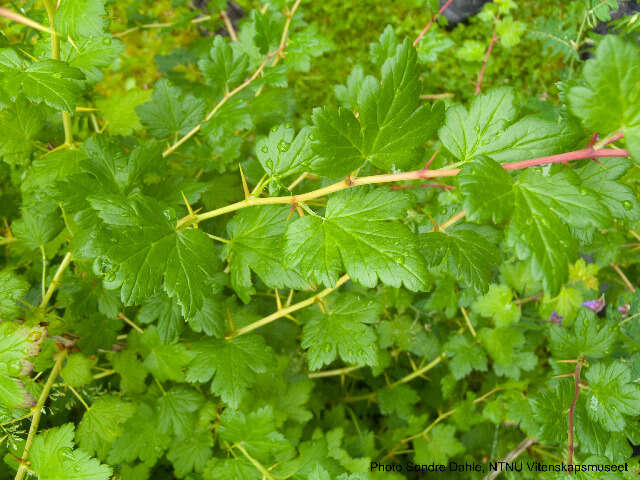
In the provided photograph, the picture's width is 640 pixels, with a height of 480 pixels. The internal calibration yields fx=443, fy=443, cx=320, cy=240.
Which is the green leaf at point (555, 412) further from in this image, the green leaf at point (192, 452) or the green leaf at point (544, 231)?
the green leaf at point (192, 452)

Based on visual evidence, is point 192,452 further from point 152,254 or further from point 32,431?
point 152,254

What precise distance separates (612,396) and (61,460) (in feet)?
5.11

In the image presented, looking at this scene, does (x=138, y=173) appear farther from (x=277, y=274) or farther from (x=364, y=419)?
(x=364, y=419)

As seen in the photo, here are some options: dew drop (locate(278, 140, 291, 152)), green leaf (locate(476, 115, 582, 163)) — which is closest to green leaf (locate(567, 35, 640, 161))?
green leaf (locate(476, 115, 582, 163))

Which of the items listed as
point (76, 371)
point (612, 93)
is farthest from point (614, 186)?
point (76, 371)

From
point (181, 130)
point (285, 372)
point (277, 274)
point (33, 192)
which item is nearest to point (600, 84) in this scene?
point (277, 274)

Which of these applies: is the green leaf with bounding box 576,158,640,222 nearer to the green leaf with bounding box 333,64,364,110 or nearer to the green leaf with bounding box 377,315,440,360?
the green leaf with bounding box 333,64,364,110

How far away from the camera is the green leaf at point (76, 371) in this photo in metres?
1.38

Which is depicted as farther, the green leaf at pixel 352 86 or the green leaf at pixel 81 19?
the green leaf at pixel 352 86

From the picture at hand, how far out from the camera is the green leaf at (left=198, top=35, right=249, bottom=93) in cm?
157

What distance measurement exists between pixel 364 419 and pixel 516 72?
225 cm

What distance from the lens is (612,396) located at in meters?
1.34

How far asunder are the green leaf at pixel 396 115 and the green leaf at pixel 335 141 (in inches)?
1.0

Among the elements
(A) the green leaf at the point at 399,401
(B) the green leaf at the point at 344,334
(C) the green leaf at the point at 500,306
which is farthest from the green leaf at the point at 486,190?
(A) the green leaf at the point at 399,401
